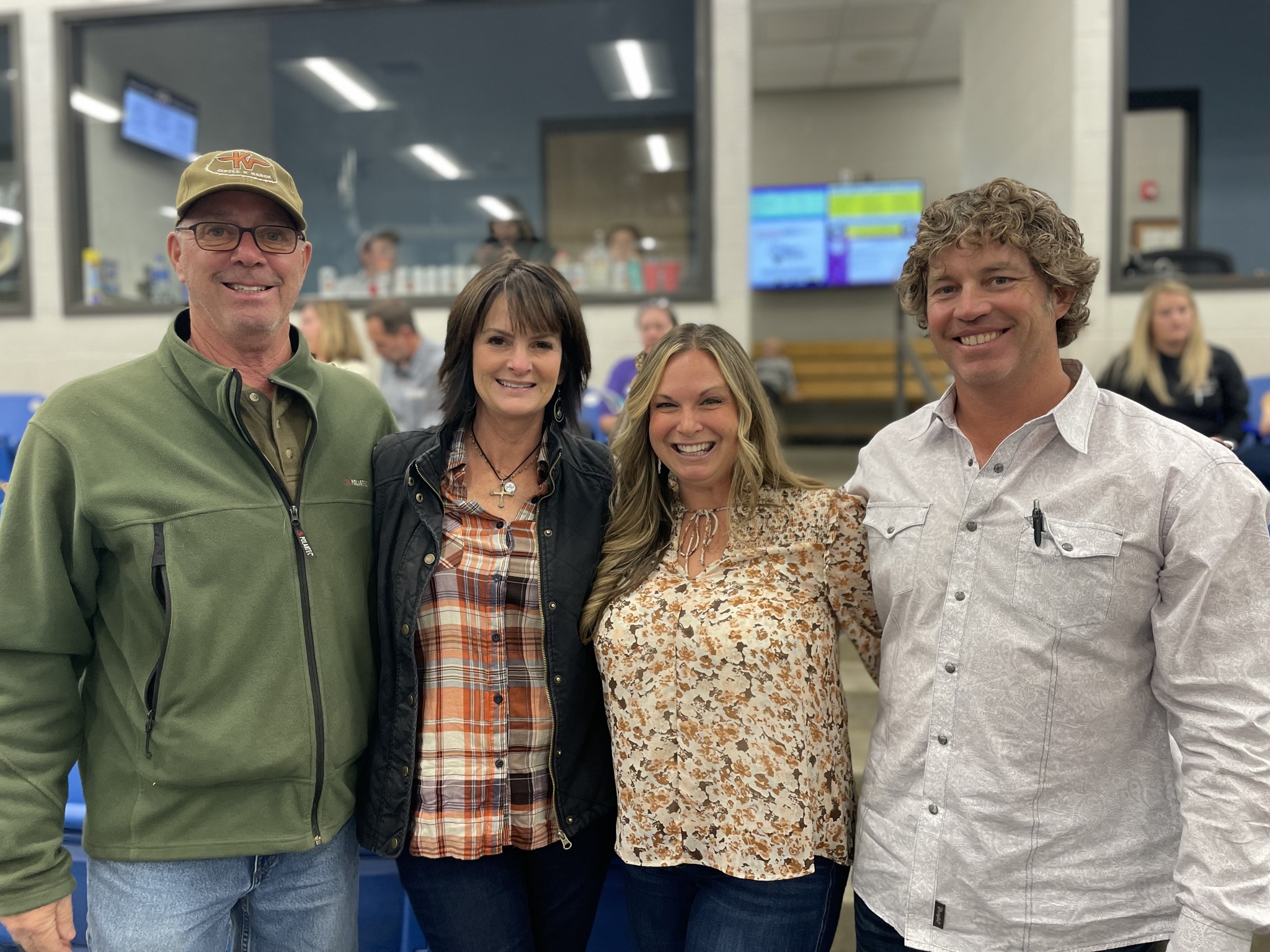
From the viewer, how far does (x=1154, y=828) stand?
4.53 ft

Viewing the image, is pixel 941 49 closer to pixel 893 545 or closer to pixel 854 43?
pixel 854 43

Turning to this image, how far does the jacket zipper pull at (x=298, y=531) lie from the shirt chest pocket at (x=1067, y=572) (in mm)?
1051

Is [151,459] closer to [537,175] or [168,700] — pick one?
[168,700]

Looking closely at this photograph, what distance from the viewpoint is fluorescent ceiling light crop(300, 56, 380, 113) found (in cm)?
677

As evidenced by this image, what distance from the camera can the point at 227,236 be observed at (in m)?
1.54

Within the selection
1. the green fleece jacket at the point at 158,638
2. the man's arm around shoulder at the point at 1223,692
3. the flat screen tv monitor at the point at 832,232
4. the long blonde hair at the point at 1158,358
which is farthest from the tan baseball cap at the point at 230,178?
the flat screen tv monitor at the point at 832,232

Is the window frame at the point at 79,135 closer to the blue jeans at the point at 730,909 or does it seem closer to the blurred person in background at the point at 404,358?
the blurred person in background at the point at 404,358

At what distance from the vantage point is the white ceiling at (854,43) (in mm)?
8945

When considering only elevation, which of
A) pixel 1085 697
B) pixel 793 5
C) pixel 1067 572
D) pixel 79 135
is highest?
pixel 793 5

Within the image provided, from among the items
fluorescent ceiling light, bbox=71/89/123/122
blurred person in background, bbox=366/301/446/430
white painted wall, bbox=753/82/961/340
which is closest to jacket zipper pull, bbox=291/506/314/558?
blurred person in background, bbox=366/301/446/430

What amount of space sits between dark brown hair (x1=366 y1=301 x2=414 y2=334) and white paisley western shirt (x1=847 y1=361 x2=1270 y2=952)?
3543 millimetres

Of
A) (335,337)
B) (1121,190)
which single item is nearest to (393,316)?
(335,337)

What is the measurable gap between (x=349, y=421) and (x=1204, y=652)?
1353 millimetres

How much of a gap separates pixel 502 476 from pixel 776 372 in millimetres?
7191
